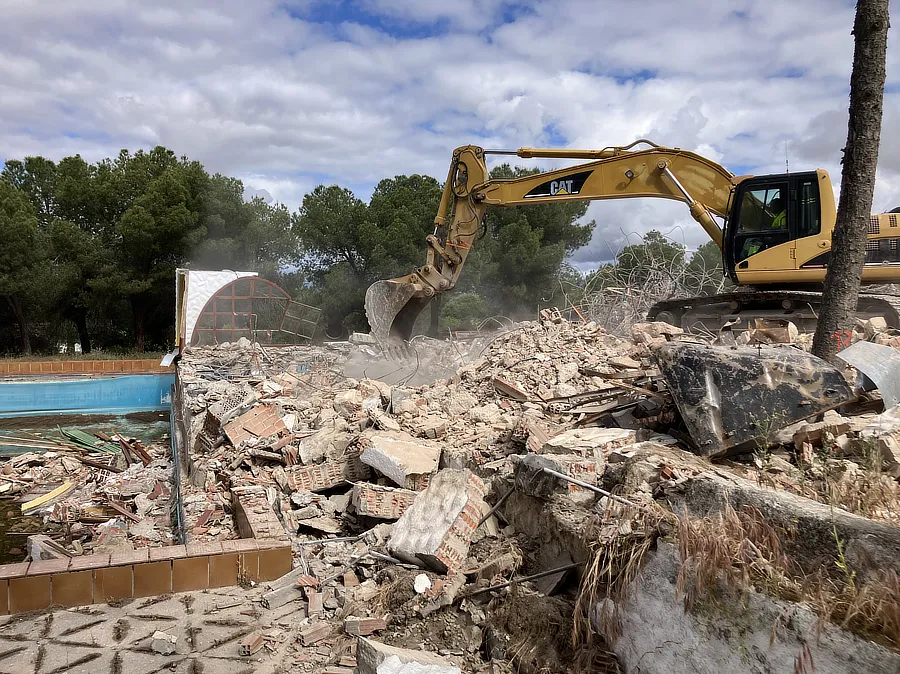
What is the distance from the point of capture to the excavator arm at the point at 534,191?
9.48 meters

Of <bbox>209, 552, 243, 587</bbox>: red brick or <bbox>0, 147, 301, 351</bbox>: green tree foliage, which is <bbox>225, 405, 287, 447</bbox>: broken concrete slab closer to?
<bbox>209, 552, 243, 587</bbox>: red brick

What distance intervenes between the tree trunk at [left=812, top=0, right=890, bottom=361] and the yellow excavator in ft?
13.2

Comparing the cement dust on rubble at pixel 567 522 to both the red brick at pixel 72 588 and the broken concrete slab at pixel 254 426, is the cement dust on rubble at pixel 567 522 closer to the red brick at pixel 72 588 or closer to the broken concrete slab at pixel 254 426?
the broken concrete slab at pixel 254 426

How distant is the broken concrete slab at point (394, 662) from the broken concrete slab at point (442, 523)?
0.92 m

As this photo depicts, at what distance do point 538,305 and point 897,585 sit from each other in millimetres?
22204

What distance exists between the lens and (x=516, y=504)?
Answer: 434 centimetres

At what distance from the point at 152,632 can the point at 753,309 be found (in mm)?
8808

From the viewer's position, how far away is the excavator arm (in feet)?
31.1

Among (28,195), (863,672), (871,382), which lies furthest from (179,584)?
(28,195)

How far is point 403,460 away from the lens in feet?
17.6

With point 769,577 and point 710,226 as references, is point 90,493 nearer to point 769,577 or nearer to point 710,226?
point 769,577

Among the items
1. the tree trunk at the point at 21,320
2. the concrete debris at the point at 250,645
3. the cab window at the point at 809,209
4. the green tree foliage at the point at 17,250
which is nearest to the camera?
the concrete debris at the point at 250,645

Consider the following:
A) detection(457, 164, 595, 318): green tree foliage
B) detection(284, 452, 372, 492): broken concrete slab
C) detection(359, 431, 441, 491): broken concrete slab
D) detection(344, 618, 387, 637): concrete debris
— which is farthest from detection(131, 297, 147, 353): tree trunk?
detection(344, 618, 387, 637): concrete debris

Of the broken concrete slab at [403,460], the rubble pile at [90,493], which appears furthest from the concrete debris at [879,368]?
the rubble pile at [90,493]
